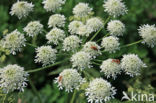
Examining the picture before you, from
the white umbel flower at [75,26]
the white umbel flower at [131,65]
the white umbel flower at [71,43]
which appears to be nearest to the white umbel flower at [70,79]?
the white umbel flower at [71,43]

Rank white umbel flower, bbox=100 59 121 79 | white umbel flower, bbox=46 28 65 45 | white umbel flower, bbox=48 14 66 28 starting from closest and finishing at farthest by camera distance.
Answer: white umbel flower, bbox=100 59 121 79
white umbel flower, bbox=46 28 65 45
white umbel flower, bbox=48 14 66 28

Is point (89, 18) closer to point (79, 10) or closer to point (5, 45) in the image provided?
point (79, 10)

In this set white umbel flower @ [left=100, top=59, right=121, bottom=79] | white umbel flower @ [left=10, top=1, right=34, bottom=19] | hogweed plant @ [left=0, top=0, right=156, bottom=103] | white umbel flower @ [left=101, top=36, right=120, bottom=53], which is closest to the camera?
hogweed plant @ [left=0, top=0, right=156, bottom=103]

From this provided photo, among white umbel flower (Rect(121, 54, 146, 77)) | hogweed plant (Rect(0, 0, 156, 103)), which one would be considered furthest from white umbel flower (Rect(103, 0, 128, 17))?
white umbel flower (Rect(121, 54, 146, 77))

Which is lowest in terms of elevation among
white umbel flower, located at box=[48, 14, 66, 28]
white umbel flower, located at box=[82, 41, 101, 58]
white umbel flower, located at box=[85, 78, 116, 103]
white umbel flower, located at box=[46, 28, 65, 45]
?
white umbel flower, located at box=[85, 78, 116, 103]

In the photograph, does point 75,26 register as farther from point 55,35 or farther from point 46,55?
point 46,55

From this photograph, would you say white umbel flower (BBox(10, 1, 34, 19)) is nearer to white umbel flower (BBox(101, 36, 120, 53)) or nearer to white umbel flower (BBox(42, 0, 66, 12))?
white umbel flower (BBox(42, 0, 66, 12))

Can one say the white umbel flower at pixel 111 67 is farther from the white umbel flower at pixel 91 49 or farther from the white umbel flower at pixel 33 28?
the white umbel flower at pixel 33 28
